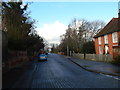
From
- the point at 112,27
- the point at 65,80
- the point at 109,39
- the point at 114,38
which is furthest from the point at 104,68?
the point at 112,27

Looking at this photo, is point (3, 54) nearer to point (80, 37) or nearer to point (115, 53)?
point (115, 53)

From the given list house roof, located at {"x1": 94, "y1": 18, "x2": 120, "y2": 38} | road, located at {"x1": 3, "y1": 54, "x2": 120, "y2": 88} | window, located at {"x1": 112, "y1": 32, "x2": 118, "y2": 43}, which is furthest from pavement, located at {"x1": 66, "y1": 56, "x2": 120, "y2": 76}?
house roof, located at {"x1": 94, "y1": 18, "x2": 120, "y2": 38}

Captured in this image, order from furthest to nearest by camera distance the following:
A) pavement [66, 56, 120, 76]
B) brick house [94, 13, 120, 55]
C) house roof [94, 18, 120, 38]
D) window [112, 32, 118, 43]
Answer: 1. house roof [94, 18, 120, 38]
2. brick house [94, 13, 120, 55]
3. window [112, 32, 118, 43]
4. pavement [66, 56, 120, 76]

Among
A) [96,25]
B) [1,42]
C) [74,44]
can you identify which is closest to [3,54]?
[1,42]

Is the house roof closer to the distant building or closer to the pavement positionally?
the distant building

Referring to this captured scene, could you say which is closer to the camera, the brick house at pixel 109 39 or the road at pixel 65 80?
the road at pixel 65 80

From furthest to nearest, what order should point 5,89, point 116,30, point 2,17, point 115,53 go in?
point 116,30, point 115,53, point 2,17, point 5,89

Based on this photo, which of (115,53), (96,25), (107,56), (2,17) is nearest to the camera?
(2,17)

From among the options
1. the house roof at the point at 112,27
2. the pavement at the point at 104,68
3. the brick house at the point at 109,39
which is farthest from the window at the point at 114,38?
the pavement at the point at 104,68

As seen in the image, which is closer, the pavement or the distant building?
the pavement

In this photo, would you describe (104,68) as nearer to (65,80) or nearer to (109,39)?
(65,80)

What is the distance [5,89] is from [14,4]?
1954 cm

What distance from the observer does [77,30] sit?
51781 mm

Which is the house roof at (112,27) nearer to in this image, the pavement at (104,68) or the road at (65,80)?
the pavement at (104,68)
